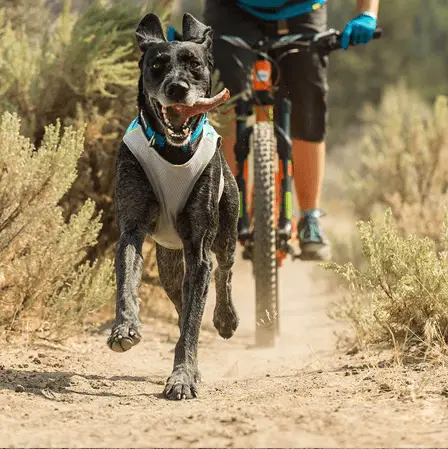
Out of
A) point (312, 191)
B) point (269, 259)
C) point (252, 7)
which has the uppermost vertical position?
point (252, 7)

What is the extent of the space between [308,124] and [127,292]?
2336 mm

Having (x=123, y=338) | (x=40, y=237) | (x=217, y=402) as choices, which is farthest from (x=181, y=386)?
(x=40, y=237)

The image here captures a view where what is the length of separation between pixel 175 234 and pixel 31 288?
0.96 m

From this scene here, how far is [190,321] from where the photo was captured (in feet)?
11.5

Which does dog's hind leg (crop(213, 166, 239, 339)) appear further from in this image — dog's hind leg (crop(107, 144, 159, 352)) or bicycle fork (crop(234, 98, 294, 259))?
bicycle fork (crop(234, 98, 294, 259))

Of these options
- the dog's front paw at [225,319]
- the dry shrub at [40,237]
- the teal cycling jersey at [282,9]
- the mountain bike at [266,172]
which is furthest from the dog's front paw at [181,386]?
the teal cycling jersey at [282,9]

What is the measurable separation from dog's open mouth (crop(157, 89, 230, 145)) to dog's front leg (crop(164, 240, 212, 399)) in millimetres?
435

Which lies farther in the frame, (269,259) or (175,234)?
(269,259)

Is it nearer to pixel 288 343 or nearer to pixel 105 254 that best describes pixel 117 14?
pixel 105 254

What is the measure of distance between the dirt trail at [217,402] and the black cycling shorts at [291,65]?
52.8 inches

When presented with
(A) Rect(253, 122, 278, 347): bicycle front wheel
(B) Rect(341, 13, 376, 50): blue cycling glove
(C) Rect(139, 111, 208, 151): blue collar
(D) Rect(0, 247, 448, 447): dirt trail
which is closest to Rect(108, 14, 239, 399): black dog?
(C) Rect(139, 111, 208, 151): blue collar

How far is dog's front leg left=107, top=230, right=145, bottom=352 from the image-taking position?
3.18 m

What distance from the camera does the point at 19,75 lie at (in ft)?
16.6

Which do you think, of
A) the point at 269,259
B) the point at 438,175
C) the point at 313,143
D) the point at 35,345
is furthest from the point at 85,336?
the point at 438,175
